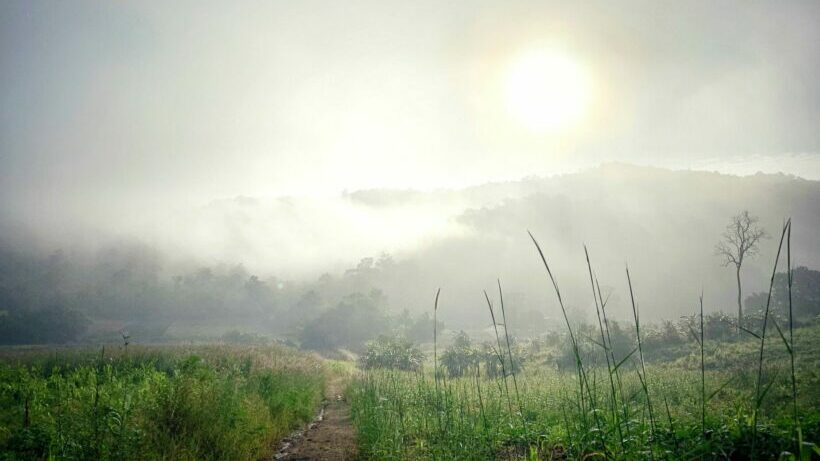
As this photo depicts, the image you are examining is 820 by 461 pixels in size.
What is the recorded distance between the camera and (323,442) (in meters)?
9.73

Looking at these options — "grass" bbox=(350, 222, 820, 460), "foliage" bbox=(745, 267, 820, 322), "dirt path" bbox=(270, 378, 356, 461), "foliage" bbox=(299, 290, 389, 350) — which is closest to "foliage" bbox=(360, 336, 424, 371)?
"dirt path" bbox=(270, 378, 356, 461)

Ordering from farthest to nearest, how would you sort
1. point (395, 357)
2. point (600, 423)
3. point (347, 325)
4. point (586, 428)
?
point (347, 325), point (395, 357), point (600, 423), point (586, 428)

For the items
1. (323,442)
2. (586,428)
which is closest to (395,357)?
(323,442)

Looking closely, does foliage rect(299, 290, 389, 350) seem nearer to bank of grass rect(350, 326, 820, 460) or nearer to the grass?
the grass

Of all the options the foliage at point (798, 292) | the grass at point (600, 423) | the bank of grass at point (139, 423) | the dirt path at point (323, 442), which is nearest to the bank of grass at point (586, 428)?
the grass at point (600, 423)

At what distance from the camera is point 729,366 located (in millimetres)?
29312

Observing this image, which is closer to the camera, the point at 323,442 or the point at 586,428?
the point at 586,428

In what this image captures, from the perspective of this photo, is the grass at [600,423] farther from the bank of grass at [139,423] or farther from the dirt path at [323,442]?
the bank of grass at [139,423]

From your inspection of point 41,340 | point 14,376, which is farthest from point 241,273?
point 14,376

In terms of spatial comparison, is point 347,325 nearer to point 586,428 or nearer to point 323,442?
point 323,442

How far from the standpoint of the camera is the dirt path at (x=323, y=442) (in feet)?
27.6

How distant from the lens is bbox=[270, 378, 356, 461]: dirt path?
8.41 m

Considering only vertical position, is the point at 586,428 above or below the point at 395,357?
above

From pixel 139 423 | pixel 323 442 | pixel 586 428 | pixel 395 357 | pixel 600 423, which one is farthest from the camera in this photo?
pixel 395 357
